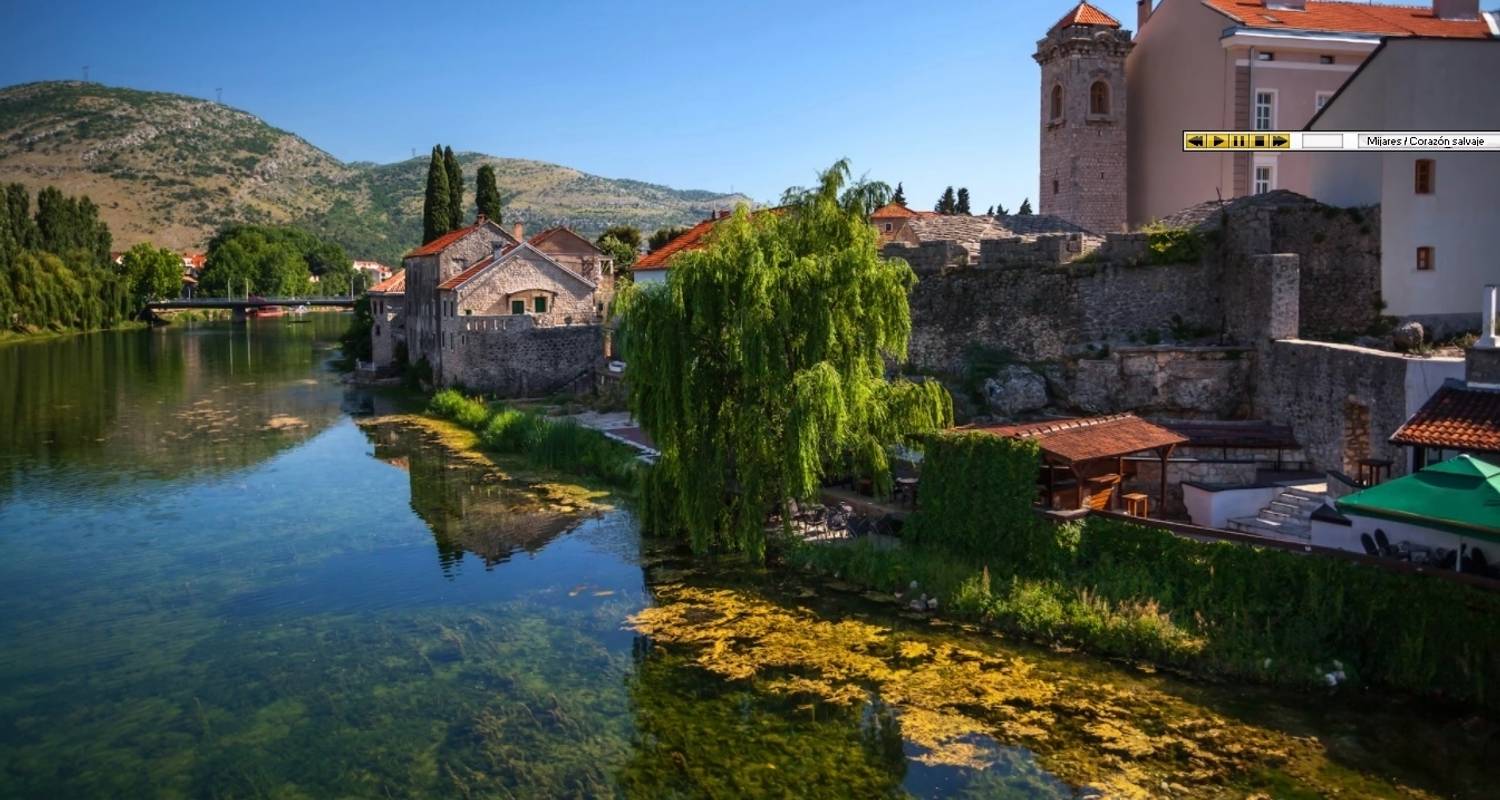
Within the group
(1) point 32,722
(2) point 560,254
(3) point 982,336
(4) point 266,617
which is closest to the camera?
(1) point 32,722

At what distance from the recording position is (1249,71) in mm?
27188

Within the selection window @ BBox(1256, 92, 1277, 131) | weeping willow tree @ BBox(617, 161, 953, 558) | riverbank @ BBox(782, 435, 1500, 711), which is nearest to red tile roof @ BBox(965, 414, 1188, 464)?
riverbank @ BBox(782, 435, 1500, 711)

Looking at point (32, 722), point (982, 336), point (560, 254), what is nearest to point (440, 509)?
point (32, 722)

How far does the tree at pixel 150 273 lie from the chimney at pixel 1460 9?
Answer: 337ft

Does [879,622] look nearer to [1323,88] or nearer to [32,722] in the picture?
[32,722]

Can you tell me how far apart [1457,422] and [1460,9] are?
1941 cm

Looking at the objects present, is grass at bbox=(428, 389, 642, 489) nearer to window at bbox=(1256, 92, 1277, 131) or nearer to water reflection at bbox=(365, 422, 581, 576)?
water reflection at bbox=(365, 422, 581, 576)

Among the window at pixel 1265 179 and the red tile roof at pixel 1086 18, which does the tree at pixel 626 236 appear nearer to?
the red tile roof at pixel 1086 18

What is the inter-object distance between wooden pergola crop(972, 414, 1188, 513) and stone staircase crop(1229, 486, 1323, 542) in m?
1.39

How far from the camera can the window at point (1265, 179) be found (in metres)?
27.8

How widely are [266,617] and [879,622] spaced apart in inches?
380

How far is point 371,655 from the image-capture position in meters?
15.6

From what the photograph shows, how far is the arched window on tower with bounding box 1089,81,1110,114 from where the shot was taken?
97.2ft

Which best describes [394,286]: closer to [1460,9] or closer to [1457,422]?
[1460,9]
